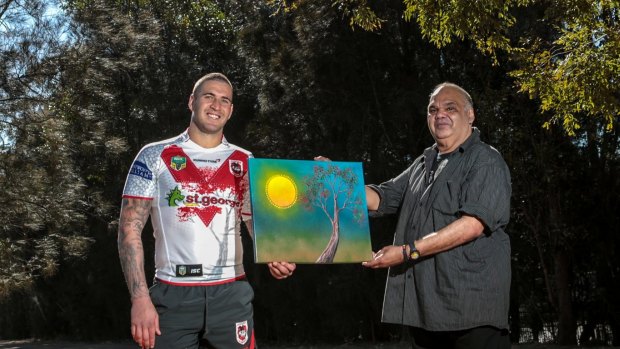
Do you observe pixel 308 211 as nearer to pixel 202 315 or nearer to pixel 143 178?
pixel 202 315

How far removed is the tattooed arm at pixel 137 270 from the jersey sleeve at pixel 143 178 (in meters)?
0.03

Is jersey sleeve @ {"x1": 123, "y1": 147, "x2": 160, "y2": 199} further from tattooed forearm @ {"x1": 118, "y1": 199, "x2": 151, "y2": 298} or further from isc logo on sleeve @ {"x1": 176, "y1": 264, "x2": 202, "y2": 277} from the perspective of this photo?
isc logo on sleeve @ {"x1": 176, "y1": 264, "x2": 202, "y2": 277}

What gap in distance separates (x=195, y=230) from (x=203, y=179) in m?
0.26

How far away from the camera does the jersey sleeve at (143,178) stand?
408 cm

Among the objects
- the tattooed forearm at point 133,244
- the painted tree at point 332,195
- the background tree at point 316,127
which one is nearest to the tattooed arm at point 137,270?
the tattooed forearm at point 133,244

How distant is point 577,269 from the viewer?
16.8m

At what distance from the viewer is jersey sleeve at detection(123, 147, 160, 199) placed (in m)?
4.08

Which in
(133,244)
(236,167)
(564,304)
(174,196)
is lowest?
(564,304)

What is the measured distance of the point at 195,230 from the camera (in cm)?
406

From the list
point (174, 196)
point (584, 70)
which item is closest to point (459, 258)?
point (174, 196)

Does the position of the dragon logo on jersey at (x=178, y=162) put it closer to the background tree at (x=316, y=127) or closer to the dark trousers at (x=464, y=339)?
the dark trousers at (x=464, y=339)

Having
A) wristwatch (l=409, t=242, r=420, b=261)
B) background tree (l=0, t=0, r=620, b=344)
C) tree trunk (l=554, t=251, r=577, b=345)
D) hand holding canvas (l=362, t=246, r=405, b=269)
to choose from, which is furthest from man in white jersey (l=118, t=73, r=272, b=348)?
tree trunk (l=554, t=251, r=577, b=345)

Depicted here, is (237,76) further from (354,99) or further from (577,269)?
(577,269)

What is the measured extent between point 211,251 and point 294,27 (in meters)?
15.3
